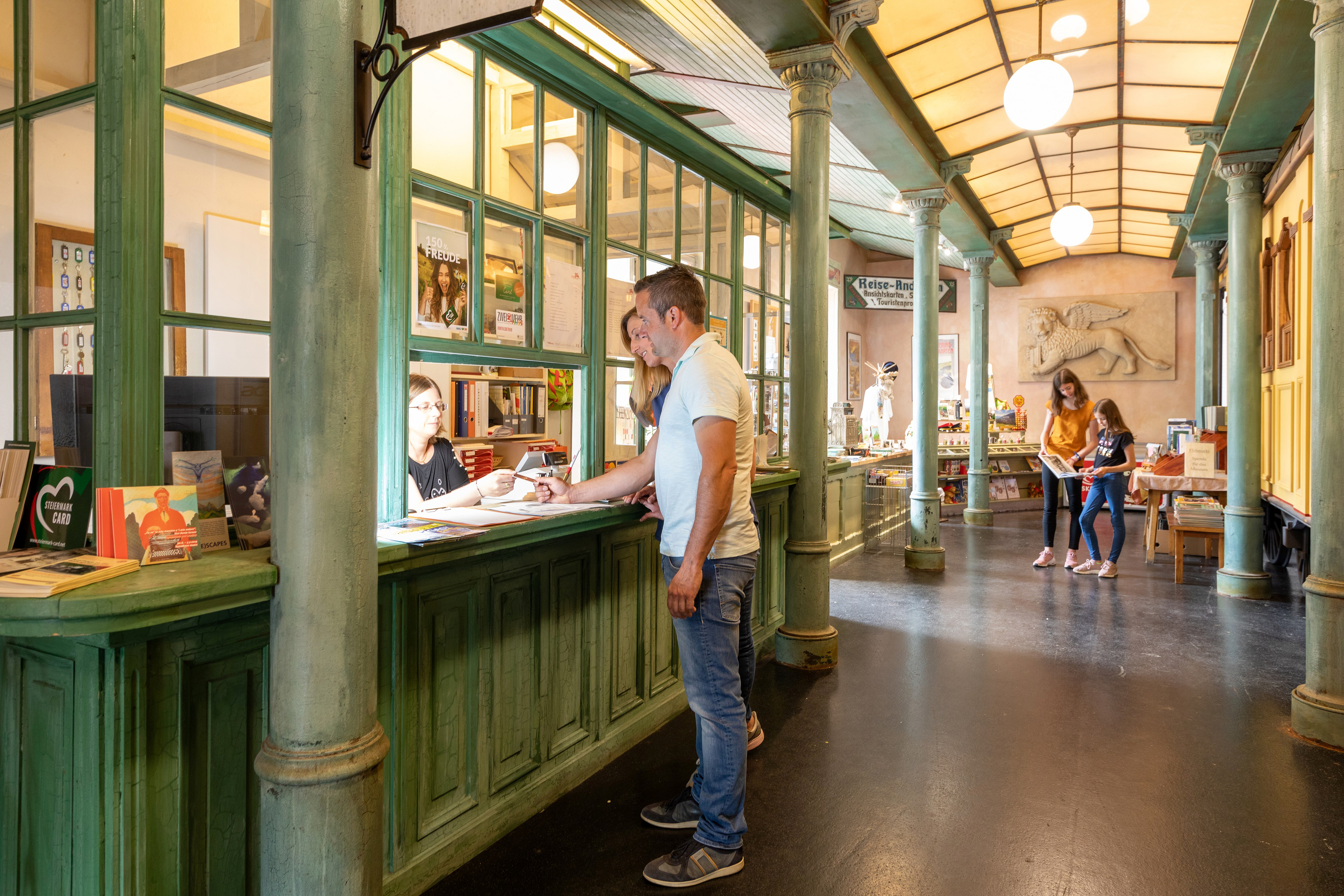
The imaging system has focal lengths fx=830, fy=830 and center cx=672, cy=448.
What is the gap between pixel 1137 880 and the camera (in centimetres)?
247

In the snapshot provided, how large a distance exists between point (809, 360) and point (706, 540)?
2203 millimetres

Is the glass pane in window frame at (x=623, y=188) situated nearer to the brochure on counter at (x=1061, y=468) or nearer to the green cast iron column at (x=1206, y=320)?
the brochure on counter at (x=1061, y=468)

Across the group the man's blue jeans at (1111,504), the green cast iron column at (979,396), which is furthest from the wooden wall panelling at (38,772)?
the green cast iron column at (979,396)

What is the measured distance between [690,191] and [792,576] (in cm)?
217

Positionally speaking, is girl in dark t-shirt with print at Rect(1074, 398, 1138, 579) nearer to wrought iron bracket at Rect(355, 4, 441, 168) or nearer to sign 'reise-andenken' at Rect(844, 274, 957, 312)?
sign 'reise-andenken' at Rect(844, 274, 957, 312)

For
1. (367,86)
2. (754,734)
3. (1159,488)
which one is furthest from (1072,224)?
(367,86)

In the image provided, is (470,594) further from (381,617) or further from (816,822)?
(816,822)

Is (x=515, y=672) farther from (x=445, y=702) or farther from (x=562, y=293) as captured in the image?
(x=562, y=293)

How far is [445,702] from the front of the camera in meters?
2.50

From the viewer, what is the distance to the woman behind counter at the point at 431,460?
3021 mm

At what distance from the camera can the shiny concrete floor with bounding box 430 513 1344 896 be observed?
2506 mm

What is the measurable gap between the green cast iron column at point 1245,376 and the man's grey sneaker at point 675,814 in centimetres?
549

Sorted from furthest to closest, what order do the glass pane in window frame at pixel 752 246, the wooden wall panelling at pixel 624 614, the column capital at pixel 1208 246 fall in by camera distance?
1. the column capital at pixel 1208 246
2. the glass pane in window frame at pixel 752 246
3. the wooden wall panelling at pixel 624 614

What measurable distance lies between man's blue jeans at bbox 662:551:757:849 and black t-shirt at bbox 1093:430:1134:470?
5517 millimetres
